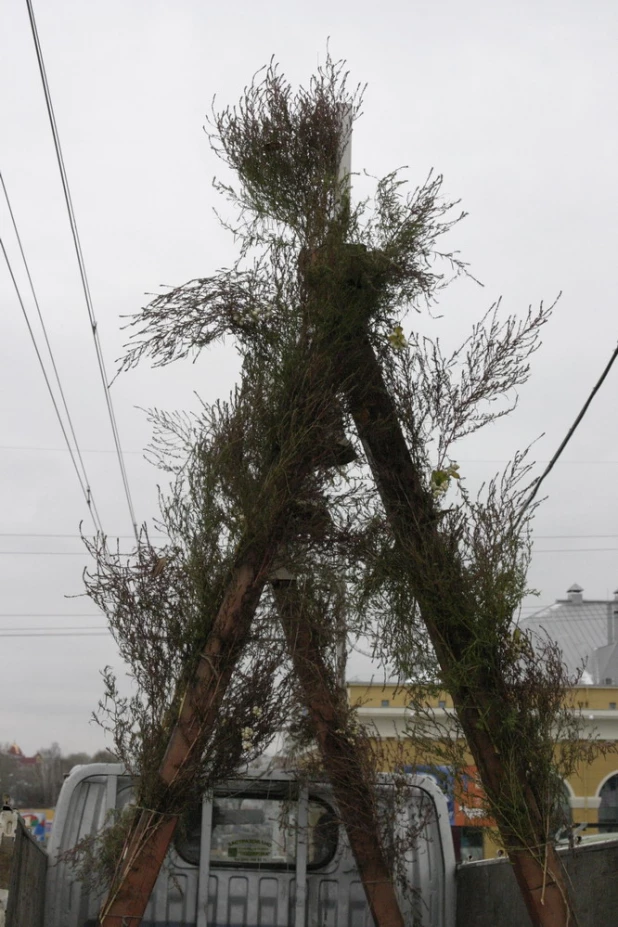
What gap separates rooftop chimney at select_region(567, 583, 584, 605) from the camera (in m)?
37.1

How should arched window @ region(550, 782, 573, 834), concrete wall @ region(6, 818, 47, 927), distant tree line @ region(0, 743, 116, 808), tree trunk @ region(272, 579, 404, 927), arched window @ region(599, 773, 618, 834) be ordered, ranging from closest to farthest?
concrete wall @ region(6, 818, 47, 927) → arched window @ region(550, 782, 573, 834) → tree trunk @ region(272, 579, 404, 927) → arched window @ region(599, 773, 618, 834) → distant tree line @ region(0, 743, 116, 808)

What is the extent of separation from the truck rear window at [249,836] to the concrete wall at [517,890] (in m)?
0.76

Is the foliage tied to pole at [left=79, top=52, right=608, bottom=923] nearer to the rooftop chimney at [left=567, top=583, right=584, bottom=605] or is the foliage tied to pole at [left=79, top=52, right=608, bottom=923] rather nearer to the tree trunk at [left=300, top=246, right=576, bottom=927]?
the tree trunk at [left=300, top=246, right=576, bottom=927]

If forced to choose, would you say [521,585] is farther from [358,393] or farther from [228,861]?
[228,861]

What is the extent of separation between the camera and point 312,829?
577cm

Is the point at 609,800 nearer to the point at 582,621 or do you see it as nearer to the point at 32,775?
the point at 582,621

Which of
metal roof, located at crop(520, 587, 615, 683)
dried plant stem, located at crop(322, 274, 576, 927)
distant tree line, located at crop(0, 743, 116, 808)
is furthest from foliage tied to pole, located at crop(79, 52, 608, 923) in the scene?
distant tree line, located at crop(0, 743, 116, 808)

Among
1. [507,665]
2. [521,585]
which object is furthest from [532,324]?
[507,665]

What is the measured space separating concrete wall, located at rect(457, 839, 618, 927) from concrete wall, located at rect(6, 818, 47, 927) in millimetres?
2212

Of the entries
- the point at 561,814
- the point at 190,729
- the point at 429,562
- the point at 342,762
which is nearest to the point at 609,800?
the point at 342,762

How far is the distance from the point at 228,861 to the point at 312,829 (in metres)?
0.51

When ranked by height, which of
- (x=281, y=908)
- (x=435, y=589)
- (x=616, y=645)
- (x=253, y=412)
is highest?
(x=616, y=645)

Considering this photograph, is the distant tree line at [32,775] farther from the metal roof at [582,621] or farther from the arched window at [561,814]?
the arched window at [561,814]

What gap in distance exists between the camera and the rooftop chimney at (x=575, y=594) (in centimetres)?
3709
